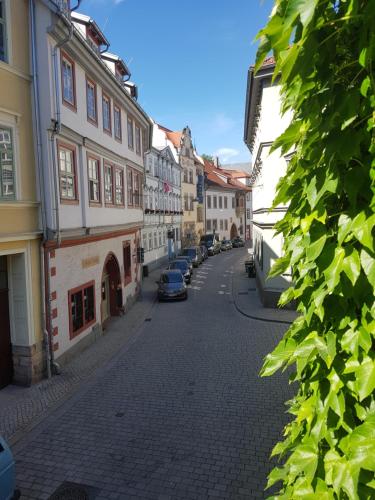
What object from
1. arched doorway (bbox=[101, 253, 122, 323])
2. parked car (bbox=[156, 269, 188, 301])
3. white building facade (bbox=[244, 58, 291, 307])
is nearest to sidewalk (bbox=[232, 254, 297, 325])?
white building facade (bbox=[244, 58, 291, 307])

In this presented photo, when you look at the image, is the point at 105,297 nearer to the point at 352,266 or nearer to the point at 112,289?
the point at 112,289

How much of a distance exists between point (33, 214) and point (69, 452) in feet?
19.3

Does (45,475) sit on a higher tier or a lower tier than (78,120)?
lower

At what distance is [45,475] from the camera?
7031mm

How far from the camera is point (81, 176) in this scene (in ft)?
43.5

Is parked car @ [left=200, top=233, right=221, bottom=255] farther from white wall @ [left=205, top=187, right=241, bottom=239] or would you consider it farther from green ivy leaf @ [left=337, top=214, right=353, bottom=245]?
green ivy leaf @ [left=337, top=214, right=353, bottom=245]

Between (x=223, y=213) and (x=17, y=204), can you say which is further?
(x=223, y=213)

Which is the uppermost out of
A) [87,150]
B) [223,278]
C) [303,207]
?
[87,150]

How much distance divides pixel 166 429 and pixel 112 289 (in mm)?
10505

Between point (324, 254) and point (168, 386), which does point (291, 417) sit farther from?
point (324, 254)

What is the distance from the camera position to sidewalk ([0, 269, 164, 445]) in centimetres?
885

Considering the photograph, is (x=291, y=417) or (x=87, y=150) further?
(x=87, y=150)

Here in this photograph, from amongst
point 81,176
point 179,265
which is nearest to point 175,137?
point 179,265

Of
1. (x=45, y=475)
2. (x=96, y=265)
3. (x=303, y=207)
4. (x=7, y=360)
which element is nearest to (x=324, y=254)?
(x=303, y=207)
